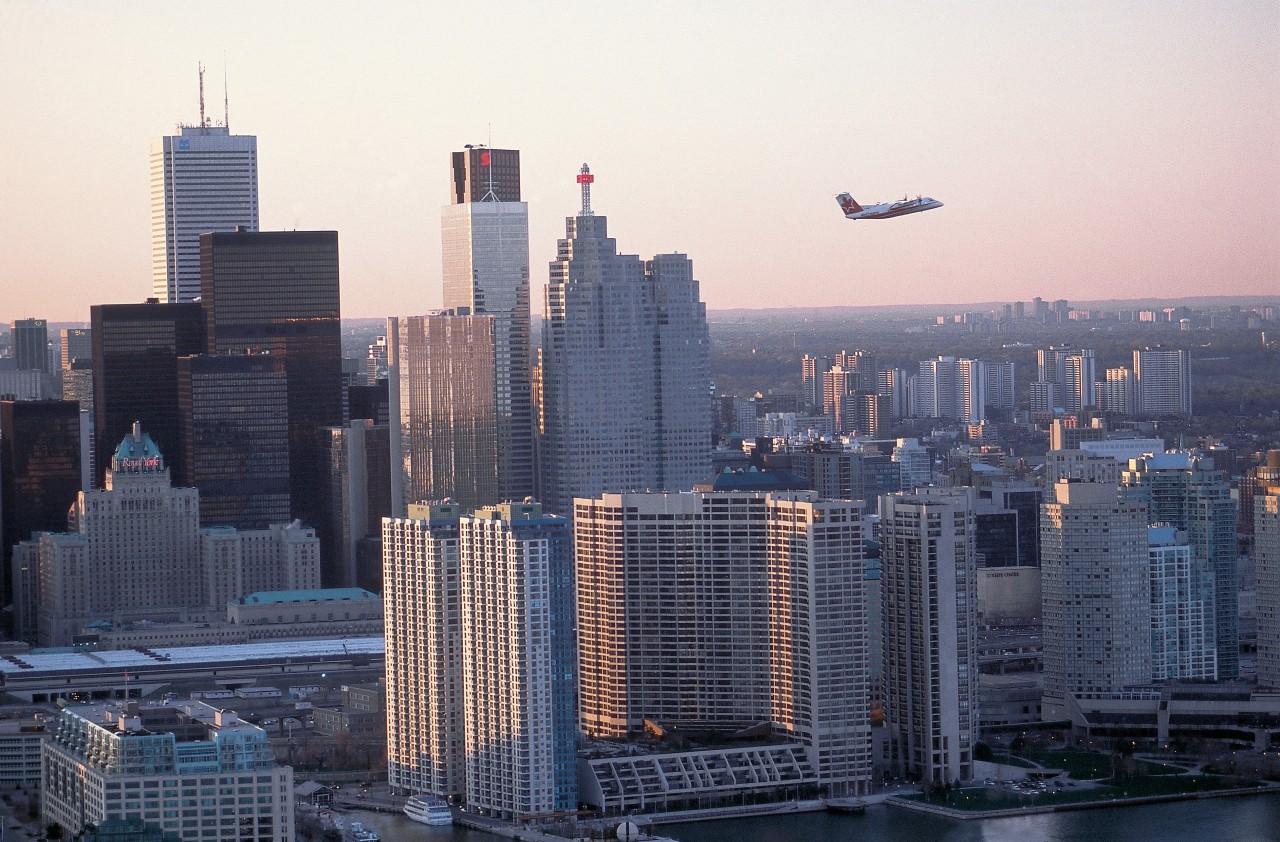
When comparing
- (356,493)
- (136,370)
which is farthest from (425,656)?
(136,370)

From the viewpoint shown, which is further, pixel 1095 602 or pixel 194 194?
pixel 194 194

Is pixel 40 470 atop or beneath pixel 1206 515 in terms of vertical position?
atop

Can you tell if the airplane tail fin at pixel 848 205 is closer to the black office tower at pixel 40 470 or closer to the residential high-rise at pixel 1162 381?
the residential high-rise at pixel 1162 381

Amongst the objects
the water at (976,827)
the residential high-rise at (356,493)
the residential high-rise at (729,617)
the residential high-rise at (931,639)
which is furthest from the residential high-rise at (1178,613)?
the residential high-rise at (356,493)

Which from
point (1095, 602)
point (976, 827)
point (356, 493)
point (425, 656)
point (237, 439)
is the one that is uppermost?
point (237, 439)

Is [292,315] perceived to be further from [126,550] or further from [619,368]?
[619,368]

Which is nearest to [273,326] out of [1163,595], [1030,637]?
[1030,637]
